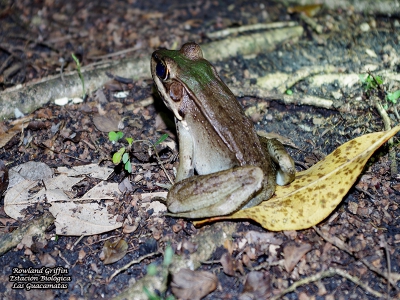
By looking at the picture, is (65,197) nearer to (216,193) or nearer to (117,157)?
(117,157)

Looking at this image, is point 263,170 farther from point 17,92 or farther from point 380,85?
point 17,92

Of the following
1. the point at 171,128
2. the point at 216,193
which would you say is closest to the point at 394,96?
the point at 216,193

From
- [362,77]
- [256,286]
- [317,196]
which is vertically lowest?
[256,286]

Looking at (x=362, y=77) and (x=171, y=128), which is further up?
(x=362, y=77)

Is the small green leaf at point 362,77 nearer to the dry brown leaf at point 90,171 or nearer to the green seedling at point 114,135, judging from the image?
the green seedling at point 114,135

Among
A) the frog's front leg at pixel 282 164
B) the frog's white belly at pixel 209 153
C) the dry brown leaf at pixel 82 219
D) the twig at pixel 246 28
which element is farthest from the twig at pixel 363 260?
the twig at pixel 246 28

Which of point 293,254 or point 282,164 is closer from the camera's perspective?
point 293,254
